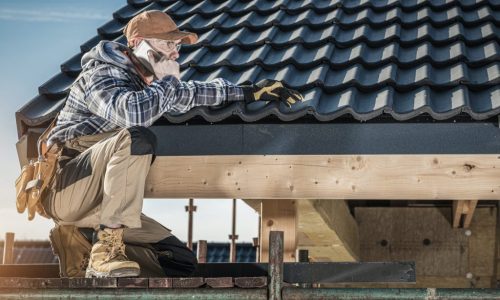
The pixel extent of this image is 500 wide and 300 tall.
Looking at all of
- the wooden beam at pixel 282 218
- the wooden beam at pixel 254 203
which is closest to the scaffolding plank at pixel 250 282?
the wooden beam at pixel 282 218

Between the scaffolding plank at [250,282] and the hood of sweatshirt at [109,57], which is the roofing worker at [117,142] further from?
the scaffolding plank at [250,282]

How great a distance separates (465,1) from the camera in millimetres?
7695

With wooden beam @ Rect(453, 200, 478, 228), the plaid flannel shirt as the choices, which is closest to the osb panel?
wooden beam @ Rect(453, 200, 478, 228)

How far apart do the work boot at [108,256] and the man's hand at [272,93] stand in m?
1.35

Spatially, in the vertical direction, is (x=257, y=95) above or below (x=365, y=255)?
above

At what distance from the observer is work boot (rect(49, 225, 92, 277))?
548 cm

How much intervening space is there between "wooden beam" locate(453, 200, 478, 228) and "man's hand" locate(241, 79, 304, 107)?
267 cm

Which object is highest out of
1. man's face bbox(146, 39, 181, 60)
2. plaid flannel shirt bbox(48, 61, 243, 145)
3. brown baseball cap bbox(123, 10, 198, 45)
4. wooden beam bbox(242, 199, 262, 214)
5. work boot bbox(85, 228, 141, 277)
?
brown baseball cap bbox(123, 10, 198, 45)

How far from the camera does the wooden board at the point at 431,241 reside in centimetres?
948

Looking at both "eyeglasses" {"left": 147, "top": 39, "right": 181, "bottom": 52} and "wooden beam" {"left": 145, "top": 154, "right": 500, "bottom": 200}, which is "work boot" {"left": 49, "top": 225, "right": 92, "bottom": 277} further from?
"eyeglasses" {"left": 147, "top": 39, "right": 181, "bottom": 52}

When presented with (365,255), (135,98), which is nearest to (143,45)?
(135,98)

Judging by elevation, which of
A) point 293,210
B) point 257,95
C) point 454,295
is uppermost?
point 257,95

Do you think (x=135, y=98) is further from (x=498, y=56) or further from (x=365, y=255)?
(x=365, y=255)

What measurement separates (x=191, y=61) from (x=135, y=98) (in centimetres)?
190
